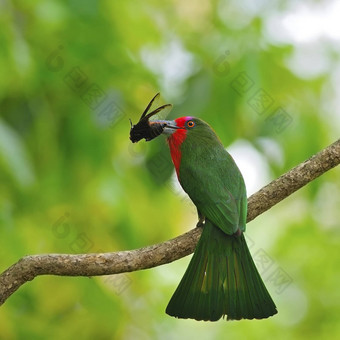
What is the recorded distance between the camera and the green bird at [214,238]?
3.65 meters

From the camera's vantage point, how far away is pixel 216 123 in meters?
4.74

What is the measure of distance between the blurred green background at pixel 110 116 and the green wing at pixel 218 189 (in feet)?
1.68

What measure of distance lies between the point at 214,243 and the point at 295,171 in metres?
0.58

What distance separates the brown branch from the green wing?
12 cm

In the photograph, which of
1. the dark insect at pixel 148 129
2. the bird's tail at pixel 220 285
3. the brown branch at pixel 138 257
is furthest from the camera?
the dark insect at pixel 148 129

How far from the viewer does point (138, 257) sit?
355 centimetres

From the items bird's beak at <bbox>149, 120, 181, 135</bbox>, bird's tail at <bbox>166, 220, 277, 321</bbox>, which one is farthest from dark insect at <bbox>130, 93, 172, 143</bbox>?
bird's tail at <bbox>166, 220, 277, 321</bbox>

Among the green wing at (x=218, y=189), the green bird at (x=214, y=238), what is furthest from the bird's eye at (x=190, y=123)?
the green wing at (x=218, y=189)

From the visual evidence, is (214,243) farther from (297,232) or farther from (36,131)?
(297,232)

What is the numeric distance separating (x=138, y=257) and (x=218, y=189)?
2.43 ft

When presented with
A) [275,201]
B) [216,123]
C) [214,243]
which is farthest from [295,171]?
[216,123]

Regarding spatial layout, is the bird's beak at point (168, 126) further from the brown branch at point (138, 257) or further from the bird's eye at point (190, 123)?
the brown branch at point (138, 257)

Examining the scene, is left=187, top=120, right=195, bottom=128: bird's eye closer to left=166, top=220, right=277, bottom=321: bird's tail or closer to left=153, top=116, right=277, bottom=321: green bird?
left=153, top=116, right=277, bottom=321: green bird

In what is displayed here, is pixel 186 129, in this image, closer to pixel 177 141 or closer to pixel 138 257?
pixel 177 141
